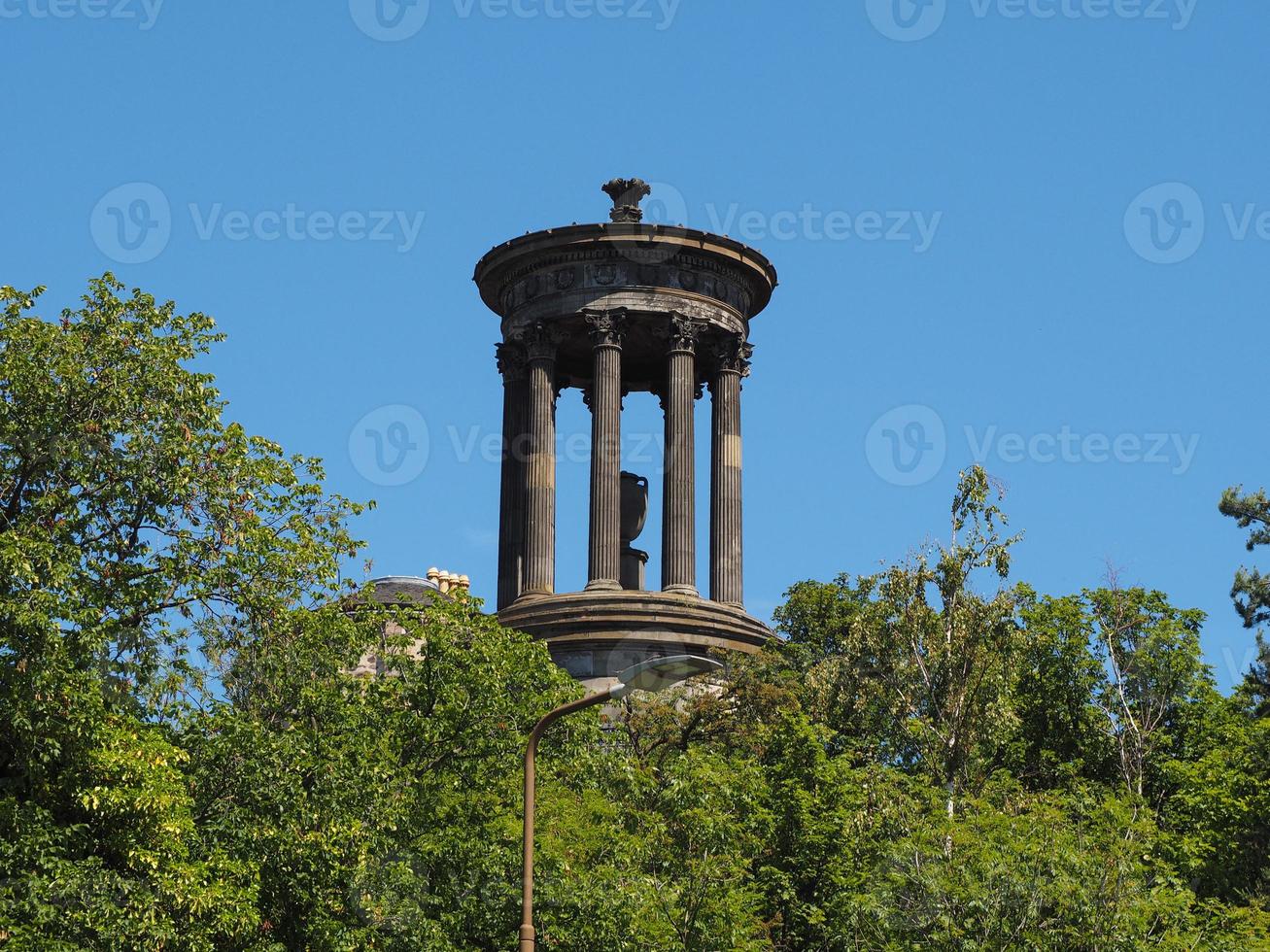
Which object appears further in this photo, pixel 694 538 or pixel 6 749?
pixel 694 538

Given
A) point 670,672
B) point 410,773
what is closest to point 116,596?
point 410,773

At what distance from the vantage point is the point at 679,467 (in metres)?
84.8

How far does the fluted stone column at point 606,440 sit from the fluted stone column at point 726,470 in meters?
3.55

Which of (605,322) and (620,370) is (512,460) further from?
(605,322)

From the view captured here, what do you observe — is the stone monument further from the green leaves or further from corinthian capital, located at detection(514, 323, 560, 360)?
the green leaves

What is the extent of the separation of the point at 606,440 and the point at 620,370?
3.75 meters

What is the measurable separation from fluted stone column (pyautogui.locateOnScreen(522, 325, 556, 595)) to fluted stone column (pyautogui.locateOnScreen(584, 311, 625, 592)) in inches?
57.7

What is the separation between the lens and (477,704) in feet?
178

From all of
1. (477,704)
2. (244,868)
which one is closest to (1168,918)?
(477,704)

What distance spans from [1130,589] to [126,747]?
44890 mm

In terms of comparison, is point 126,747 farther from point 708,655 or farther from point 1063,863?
point 708,655

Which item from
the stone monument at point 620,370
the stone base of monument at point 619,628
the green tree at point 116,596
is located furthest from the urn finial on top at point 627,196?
the green tree at point 116,596

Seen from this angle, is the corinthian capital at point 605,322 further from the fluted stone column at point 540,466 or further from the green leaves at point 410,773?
the green leaves at point 410,773

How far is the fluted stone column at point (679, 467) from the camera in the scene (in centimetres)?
8338
